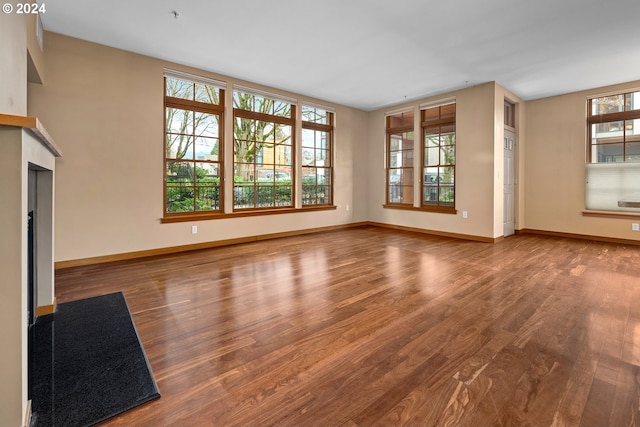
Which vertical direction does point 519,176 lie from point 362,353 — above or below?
above

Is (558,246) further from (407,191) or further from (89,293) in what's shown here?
(89,293)

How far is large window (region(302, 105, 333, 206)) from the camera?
21.1 feet

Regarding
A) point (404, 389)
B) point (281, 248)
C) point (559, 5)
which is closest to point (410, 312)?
point (404, 389)

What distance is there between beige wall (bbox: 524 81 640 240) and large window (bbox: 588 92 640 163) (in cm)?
16

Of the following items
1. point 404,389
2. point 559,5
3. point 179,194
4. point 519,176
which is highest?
point 559,5

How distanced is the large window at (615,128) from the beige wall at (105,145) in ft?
23.4

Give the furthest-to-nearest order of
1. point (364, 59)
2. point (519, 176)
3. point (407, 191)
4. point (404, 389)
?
point (407, 191) < point (519, 176) < point (364, 59) < point (404, 389)

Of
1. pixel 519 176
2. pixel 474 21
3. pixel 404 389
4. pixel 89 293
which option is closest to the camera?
pixel 404 389

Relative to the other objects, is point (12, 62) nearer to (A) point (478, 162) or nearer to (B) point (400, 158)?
(A) point (478, 162)

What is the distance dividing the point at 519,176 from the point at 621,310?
4450mm

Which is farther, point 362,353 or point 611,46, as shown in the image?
point 611,46

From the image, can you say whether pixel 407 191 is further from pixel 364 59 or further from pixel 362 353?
pixel 362 353

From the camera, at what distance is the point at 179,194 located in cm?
473

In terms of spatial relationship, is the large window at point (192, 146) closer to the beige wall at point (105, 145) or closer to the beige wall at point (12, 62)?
the beige wall at point (105, 145)
